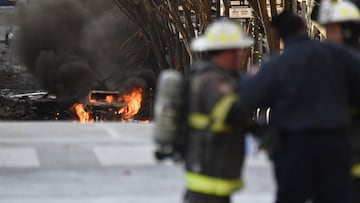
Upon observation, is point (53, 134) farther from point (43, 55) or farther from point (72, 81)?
point (43, 55)

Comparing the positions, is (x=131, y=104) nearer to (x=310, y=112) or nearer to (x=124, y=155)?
(x=124, y=155)

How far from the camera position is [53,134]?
10.4m

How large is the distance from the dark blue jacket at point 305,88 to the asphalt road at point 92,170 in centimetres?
294

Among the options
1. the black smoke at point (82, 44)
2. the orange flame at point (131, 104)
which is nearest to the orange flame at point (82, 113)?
the orange flame at point (131, 104)

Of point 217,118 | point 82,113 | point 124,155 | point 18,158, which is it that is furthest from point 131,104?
point 217,118

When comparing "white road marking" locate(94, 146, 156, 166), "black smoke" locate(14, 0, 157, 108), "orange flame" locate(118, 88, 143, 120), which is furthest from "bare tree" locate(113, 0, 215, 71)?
"white road marking" locate(94, 146, 156, 166)

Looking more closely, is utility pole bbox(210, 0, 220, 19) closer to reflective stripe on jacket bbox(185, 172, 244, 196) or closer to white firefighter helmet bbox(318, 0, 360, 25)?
white firefighter helmet bbox(318, 0, 360, 25)

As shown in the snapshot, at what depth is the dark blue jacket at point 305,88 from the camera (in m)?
4.32

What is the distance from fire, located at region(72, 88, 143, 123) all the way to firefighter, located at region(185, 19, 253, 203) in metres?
25.4

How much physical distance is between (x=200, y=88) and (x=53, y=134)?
6070 millimetres

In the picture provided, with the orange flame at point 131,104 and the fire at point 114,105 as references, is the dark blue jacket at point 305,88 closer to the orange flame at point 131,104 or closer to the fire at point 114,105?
the fire at point 114,105

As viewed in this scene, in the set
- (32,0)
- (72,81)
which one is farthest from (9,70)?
(72,81)

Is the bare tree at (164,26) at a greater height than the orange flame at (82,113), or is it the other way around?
the bare tree at (164,26)

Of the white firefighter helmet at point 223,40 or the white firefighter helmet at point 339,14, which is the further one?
the white firefighter helmet at point 339,14
